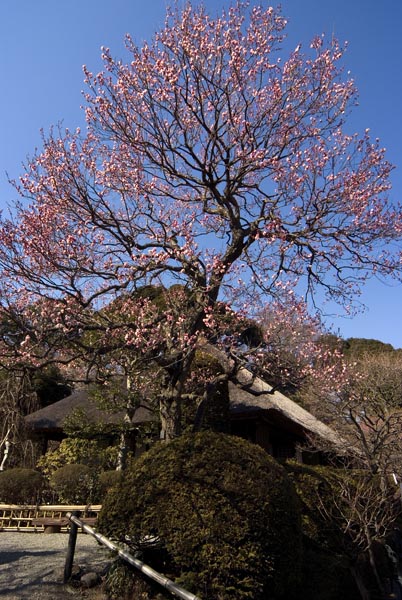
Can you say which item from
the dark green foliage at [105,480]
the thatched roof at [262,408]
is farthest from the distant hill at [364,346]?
the dark green foliage at [105,480]

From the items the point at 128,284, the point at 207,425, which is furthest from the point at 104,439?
the point at 128,284

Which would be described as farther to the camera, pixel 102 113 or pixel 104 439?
pixel 104 439

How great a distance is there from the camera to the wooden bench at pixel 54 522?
7857mm

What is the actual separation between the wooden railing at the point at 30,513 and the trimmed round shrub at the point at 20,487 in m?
0.40

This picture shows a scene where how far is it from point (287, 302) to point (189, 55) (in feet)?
15.0

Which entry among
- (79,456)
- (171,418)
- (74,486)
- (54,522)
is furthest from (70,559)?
(79,456)

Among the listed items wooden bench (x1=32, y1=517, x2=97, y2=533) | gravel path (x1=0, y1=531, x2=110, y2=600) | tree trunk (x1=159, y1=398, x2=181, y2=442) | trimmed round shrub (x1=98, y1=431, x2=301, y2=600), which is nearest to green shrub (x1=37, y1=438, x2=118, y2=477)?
wooden bench (x1=32, y1=517, x2=97, y2=533)

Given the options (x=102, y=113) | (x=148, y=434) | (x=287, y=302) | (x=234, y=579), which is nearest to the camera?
(x=234, y=579)

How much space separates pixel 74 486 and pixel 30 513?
1221 mm

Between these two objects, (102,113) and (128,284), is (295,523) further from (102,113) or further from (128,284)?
(102,113)

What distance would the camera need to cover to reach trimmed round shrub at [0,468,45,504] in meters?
11.3

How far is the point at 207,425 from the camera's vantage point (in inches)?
436

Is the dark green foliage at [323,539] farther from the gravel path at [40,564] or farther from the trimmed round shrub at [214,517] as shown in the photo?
the gravel path at [40,564]

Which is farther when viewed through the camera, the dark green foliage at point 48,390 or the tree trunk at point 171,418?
the dark green foliage at point 48,390
